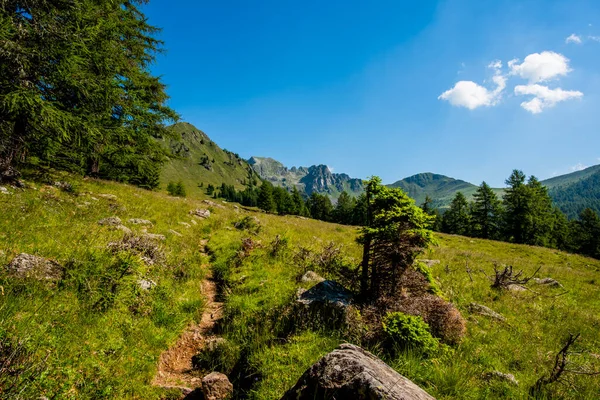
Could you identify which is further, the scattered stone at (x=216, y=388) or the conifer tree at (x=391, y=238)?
the conifer tree at (x=391, y=238)

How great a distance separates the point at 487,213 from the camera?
2340 inches

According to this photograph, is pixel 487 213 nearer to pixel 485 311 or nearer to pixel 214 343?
pixel 485 311

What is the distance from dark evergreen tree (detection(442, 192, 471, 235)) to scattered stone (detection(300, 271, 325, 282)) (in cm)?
6717

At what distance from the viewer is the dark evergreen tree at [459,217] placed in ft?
214

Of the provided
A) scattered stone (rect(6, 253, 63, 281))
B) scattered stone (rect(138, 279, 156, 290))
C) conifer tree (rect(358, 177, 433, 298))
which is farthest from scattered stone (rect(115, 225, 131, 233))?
conifer tree (rect(358, 177, 433, 298))

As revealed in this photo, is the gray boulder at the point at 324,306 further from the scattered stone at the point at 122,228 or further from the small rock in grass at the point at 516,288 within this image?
the small rock in grass at the point at 516,288

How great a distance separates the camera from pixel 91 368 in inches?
164

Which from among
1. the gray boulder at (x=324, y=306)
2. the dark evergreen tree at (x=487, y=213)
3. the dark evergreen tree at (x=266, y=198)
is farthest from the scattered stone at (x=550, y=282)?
the dark evergreen tree at (x=266, y=198)

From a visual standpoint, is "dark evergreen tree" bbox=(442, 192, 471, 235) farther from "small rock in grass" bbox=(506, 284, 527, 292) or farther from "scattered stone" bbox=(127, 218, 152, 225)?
"scattered stone" bbox=(127, 218, 152, 225)

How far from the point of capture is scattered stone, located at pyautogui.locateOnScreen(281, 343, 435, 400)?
10.1ft

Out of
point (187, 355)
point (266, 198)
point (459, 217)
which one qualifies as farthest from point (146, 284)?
point (266, 198)

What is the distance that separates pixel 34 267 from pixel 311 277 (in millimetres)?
6570

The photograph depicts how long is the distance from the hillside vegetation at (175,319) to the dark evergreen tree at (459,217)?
199ft

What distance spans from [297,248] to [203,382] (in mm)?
7348
